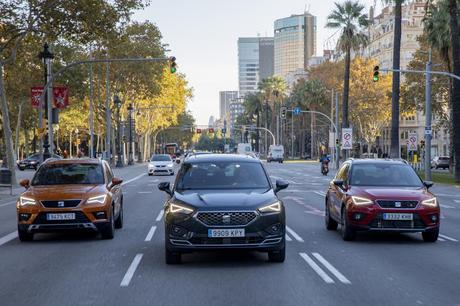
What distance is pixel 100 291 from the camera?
27.1 ft

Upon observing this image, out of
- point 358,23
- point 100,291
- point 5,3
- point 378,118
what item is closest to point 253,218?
point 100,291

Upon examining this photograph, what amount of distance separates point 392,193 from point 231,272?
4.49 metres

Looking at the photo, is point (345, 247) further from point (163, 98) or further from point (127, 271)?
point (163, 98)

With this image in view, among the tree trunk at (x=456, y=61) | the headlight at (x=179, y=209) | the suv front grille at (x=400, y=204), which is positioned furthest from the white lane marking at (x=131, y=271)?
the tree trunk at (x=456, y=61)

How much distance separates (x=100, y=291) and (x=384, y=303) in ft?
10.8

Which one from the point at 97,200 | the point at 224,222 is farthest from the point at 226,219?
the point at 97,200

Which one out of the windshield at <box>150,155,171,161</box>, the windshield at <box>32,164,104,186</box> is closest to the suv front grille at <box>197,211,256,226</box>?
the windshield at <box>32,164,104,186</box>

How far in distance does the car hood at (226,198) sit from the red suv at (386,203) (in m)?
2.91

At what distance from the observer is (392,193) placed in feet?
41.6

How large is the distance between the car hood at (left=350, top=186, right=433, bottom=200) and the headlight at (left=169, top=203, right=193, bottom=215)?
4.33 m

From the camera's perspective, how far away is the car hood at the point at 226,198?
9.61 metres

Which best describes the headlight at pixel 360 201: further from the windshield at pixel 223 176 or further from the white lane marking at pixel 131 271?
the white lane marking at pixel 131 271

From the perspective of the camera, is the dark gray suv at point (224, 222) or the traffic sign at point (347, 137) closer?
the dark gray suv at point (224, 222)

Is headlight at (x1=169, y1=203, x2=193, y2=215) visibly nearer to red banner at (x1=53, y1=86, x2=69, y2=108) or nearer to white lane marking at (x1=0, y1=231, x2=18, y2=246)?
white lane marking at (x1=0, y1=231, x2=18, y2=246)
